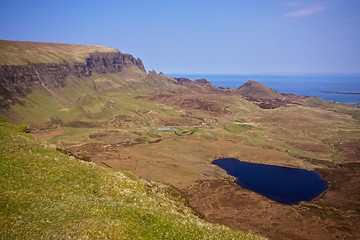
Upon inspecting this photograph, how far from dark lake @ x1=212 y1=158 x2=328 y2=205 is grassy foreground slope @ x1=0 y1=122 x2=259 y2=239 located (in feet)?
271

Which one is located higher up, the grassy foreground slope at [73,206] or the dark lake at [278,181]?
the grassy foreground slope at [73,206]

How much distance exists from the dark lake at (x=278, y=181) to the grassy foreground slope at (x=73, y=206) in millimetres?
82558

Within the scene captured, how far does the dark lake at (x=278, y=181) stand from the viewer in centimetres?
11057

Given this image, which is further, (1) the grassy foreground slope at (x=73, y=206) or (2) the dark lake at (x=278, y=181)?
(2) the dark lake at (x=278, y=181)

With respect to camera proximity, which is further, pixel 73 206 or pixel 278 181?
pixel 278 181

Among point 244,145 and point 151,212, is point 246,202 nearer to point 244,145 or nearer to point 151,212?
point 151,212

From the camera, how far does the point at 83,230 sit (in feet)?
68.1

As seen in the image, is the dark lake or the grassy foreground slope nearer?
the grassy foreground slope

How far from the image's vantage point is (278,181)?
125562 millimetres

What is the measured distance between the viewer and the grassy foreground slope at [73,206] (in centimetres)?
2153

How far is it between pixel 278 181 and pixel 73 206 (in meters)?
114

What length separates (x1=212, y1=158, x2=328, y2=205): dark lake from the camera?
111 metres

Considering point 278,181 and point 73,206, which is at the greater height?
point 73,206

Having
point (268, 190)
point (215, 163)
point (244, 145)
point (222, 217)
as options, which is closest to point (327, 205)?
point (268, 190)
